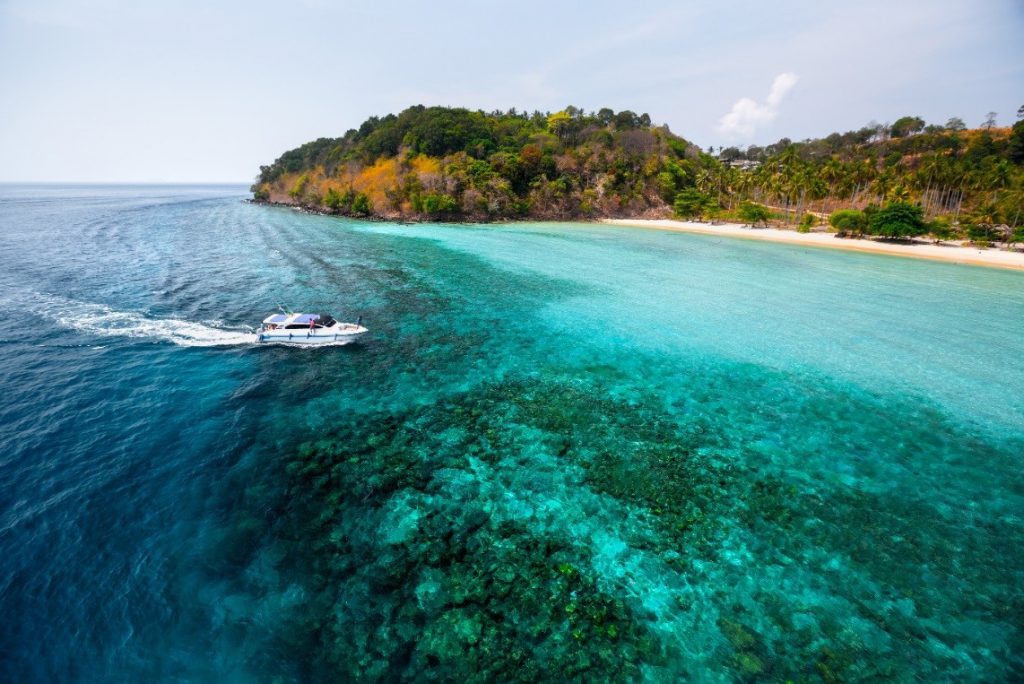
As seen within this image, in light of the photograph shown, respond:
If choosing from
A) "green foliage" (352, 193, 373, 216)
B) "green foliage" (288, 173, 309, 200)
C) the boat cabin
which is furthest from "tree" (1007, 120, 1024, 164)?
"green foliage" (288, 173, 309, 200)

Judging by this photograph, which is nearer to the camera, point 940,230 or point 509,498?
point 509,498

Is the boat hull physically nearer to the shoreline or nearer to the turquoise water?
the turquoise water

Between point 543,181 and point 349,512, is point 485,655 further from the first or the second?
point 543,181

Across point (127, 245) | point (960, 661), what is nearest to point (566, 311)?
point (960, 661)

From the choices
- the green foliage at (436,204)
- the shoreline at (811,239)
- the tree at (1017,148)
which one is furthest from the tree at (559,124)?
the tree at (1017,148)

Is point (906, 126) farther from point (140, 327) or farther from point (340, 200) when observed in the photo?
point (140, 327)

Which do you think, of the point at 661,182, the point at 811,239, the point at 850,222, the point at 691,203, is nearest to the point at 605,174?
the point at 661,182

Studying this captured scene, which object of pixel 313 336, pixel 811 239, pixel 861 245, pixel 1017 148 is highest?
pixel 1017 148

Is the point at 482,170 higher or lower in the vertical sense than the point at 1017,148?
lower
